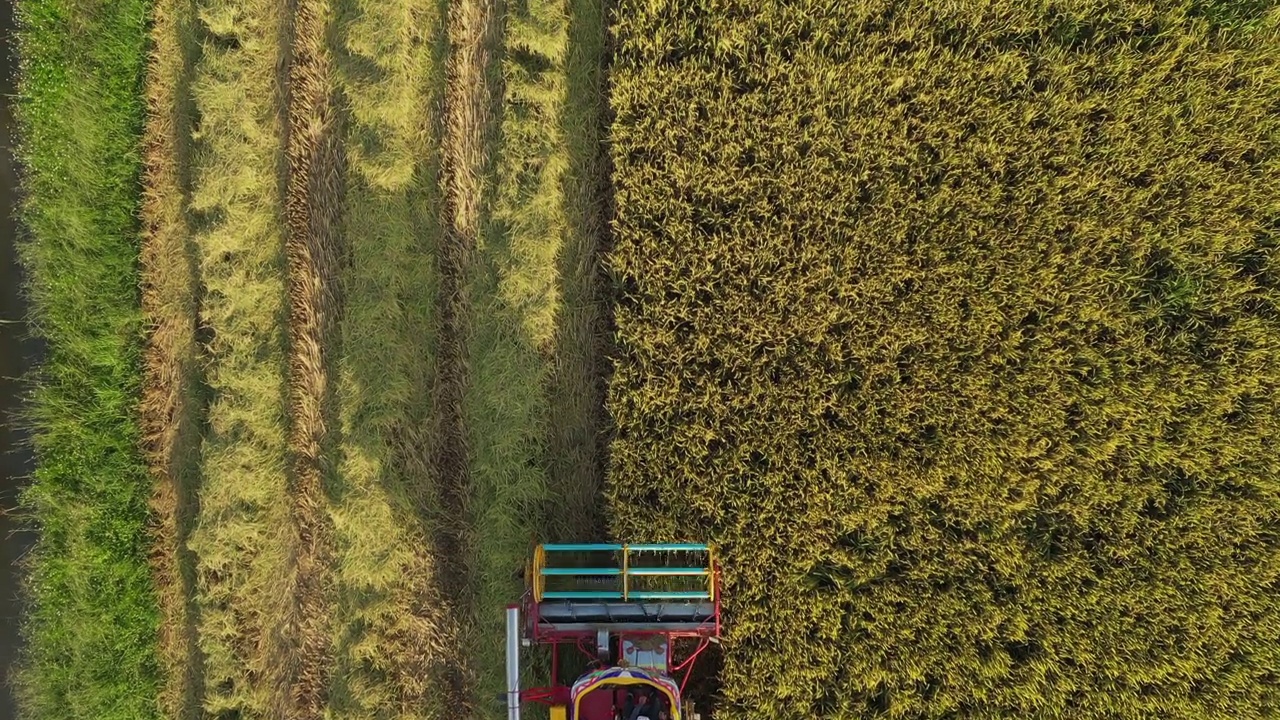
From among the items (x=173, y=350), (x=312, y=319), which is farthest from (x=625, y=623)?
(x=173, y=350)

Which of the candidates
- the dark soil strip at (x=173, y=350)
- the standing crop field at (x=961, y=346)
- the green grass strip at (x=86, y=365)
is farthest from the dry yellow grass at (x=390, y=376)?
the green grass strip at (x=86, y=365)

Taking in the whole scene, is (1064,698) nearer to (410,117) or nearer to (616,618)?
(616,618)

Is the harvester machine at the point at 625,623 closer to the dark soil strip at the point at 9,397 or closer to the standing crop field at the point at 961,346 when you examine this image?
the standing crop field at the point at 961,346

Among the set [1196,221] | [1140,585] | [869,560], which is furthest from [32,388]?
[1196,221]

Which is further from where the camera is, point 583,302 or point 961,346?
point 583,302

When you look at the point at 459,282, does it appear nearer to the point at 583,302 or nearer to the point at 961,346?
the point at 583,302

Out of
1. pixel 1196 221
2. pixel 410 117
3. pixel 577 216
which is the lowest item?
pixel 1196 221
